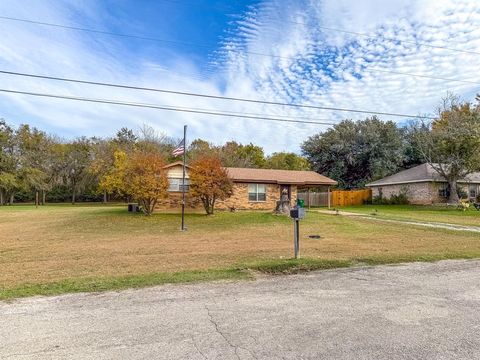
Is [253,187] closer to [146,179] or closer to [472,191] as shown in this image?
[146,179]

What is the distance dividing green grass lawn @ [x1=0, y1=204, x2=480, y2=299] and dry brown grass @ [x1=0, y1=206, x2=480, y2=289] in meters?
Answer: 0.02

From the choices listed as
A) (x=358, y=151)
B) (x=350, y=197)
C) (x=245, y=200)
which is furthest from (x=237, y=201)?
(x=358, y=151)

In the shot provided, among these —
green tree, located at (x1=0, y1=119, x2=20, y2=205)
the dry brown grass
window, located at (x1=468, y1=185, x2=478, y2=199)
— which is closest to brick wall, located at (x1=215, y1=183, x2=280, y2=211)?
the dry brown grass

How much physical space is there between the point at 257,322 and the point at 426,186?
32.5 meters

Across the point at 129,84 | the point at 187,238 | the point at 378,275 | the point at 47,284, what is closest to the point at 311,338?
the point at 378,275

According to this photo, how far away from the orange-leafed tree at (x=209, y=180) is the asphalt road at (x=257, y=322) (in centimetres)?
1547

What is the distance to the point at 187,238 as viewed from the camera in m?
13.5

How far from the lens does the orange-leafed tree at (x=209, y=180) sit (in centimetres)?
2130

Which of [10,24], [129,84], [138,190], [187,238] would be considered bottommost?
[187,238]

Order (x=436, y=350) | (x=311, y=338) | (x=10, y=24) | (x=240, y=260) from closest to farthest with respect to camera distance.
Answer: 1. (x=436, y=350)
2. (x=311, y=338)
3. (x=240, y=260)
4. (x=10, y=24)

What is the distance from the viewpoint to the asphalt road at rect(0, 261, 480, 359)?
132 inches

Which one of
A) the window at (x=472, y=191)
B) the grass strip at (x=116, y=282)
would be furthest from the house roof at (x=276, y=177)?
the grass strip at (x=116, y=282)

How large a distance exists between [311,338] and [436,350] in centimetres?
115

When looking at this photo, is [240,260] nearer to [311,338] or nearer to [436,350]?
[311,338]
